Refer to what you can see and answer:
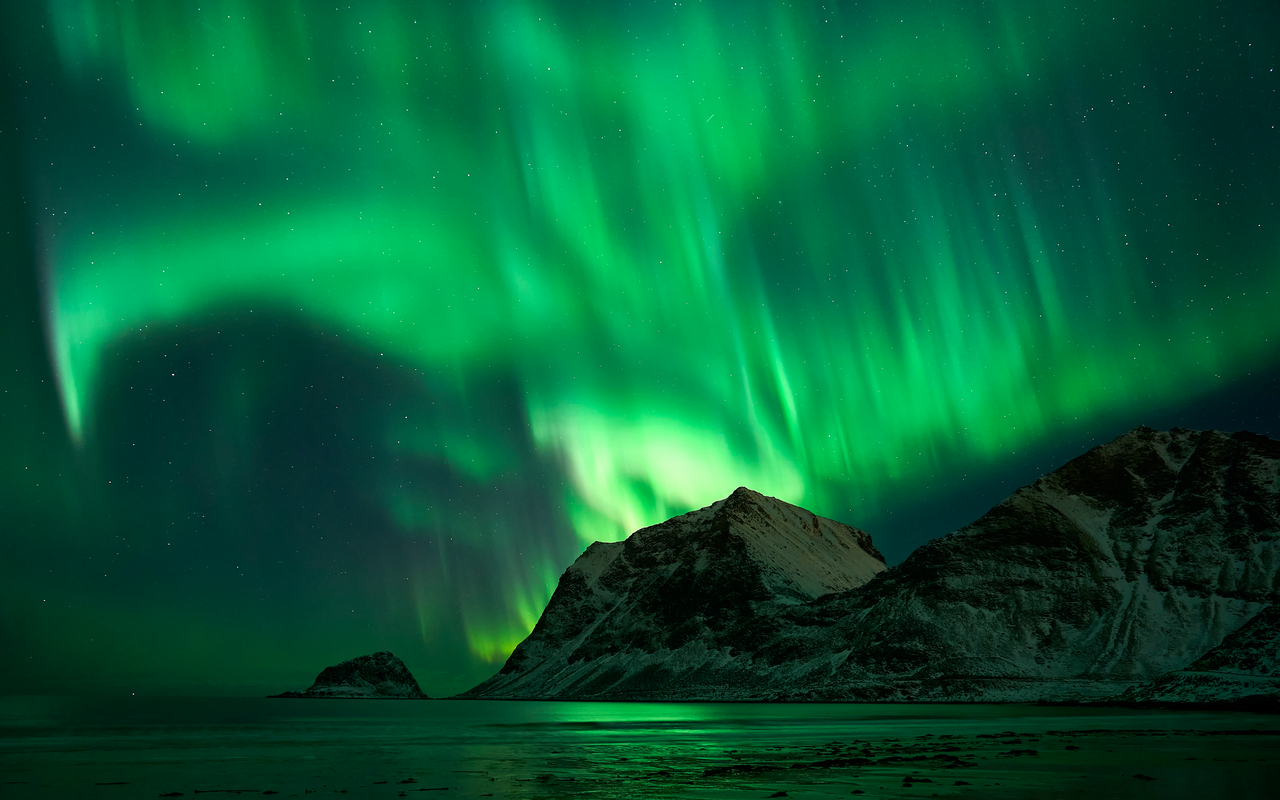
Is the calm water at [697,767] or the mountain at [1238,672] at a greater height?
the calm water at [697,767]

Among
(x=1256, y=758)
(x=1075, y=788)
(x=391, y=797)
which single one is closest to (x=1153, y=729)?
(x=1256, y=758)

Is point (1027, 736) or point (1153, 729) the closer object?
point (1027, 736)

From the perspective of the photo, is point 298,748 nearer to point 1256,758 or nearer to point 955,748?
point 955,748

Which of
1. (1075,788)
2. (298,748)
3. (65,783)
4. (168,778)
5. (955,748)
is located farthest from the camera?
(298,748)

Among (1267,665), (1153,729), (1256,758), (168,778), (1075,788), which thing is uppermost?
(168,778)

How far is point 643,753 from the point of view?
2645 inches

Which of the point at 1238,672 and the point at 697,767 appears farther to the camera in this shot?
the point at 1238,672

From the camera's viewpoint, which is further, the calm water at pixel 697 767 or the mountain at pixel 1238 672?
the mountain at pixel 1238 672

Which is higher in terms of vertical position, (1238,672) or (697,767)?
(697,767)

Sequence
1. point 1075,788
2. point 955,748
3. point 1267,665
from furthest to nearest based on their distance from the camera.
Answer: point 1267,665 → point 955,748 → point 1075,788

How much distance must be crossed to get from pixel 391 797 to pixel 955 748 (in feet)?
143

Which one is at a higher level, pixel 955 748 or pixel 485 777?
pixel 485 777

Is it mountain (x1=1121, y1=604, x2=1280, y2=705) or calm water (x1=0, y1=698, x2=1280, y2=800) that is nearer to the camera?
calm water (x1=0, y1=698, x2=1280, y2=800)

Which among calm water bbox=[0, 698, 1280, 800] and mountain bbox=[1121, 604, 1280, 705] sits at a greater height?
calm water bbox=[0, 698, 1280, 800]
